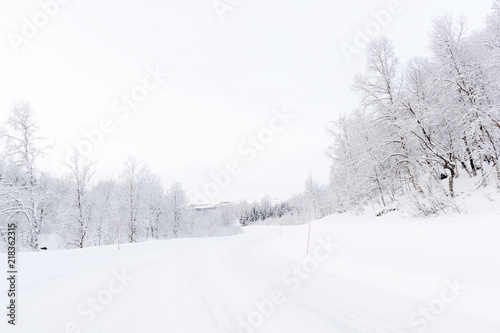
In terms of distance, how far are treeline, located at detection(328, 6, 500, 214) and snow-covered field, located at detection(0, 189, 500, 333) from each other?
15.9 ft

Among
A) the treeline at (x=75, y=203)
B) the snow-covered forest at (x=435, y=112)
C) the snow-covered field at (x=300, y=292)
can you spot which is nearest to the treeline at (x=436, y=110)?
the snow-covered forest at (x=435, y=112)

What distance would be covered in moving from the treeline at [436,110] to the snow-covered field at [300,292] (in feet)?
15.9

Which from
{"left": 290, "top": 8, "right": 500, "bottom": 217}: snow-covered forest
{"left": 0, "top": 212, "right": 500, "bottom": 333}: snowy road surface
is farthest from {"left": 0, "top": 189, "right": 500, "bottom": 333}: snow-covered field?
{"left": 290, "top": 8, "right": 500, "bottom": 217}: snow-covered forest

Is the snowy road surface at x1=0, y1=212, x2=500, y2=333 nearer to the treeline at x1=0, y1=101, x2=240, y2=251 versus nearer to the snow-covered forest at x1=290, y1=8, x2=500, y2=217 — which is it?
the snow-covered forest at x1=290, y1=8, x2=500, y2=217

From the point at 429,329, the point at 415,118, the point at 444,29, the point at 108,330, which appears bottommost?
the point at 429,329

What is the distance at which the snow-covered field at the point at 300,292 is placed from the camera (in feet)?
11.7

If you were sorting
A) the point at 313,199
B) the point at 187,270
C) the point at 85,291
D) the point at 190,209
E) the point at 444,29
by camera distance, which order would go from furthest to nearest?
the point at 313,199
the point at 190,209
the point at 444,29
the point at 187,270
the point at 85,291

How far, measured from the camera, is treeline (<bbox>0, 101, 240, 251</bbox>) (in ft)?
61.5

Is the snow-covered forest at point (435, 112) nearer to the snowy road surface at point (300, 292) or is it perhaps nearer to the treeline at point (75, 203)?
the snowy road surface at point (300, 292)

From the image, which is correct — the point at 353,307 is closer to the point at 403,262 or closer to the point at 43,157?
the point at 403,262

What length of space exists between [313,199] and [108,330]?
5851cm

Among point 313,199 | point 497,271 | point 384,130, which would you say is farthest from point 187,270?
point 313,199

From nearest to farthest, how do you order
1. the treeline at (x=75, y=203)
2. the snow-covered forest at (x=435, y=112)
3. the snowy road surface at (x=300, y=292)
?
1. the snowy road surface at (x=300, y=292)
2. the snow-covered forest at (x=435, y=112)
3. the treeline at (x=75, y=203)

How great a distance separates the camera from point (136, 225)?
34781mm
